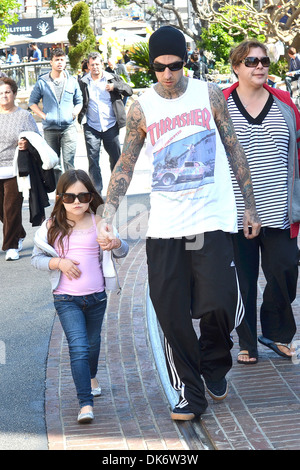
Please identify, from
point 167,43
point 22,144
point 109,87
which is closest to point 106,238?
point 167,43

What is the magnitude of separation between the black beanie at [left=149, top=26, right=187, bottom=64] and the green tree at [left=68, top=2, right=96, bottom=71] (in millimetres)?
33443

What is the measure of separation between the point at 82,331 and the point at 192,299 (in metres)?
0.62

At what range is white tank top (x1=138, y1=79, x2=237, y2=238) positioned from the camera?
4.34m

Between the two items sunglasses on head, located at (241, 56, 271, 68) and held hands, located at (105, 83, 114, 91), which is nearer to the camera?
sunglasses on head, located at (241, 56, 271, 68)

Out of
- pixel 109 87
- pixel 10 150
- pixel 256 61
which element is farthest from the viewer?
pixel 109 87

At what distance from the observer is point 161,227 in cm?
438

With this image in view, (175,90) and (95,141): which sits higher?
(175,90)

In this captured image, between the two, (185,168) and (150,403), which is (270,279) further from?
(185,168)

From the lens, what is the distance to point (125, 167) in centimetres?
464

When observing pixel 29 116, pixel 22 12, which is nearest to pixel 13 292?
pixel 29 116

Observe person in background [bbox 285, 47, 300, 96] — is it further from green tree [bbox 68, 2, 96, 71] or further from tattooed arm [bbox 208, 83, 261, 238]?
green tree [bbox 68, 2, 96, 71]

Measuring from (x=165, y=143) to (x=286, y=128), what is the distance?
113 cm

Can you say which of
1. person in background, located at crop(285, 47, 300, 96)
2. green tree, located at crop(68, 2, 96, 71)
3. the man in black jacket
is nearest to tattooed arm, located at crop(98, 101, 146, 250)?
the man in black jacket

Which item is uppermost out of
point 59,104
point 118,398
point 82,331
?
point 82,331
